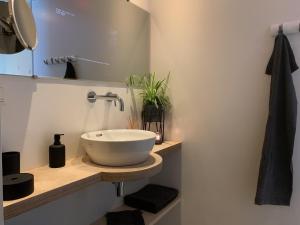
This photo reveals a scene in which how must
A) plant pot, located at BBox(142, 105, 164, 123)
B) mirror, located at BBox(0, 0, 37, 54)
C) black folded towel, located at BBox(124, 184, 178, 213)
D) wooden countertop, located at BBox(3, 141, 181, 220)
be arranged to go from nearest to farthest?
wooden countertop, located at BBox(3, 141, 181, 220)
mirror, located at BBox(0, 0, 37, 54)
black folded towel, located at BBox(124, 184, 178, 213)
plant pot, located at BBox(142, 105, 164, 123)

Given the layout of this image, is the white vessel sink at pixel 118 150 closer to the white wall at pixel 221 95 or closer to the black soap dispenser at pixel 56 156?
the black soap dispenser at pixel 56 156

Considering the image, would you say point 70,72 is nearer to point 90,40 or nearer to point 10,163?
point 90,40

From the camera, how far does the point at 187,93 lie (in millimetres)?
1660

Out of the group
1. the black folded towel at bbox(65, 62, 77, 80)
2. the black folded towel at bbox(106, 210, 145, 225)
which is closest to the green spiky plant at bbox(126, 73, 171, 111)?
the black folded towel at bbox(65, 62, 77, 80)

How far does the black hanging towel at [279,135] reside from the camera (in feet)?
4.20

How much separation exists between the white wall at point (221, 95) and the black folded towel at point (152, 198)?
0.14 m

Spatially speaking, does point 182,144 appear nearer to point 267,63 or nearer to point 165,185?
point 165,185

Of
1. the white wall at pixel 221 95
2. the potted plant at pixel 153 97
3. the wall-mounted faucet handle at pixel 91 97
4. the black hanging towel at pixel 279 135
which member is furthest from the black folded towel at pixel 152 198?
the wall-mounted faucet handle at pixel 91 97

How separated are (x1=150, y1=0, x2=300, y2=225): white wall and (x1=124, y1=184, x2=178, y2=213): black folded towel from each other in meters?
0.14

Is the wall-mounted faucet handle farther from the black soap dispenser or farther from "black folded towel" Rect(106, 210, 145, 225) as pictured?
"black folded towel" Rect(106, 210, 145, 225)

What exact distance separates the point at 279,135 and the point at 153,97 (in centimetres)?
80

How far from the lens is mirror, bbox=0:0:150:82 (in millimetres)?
1101

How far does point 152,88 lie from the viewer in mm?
1662

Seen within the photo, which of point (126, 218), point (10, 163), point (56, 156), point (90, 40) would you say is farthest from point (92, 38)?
point (126, 218)
